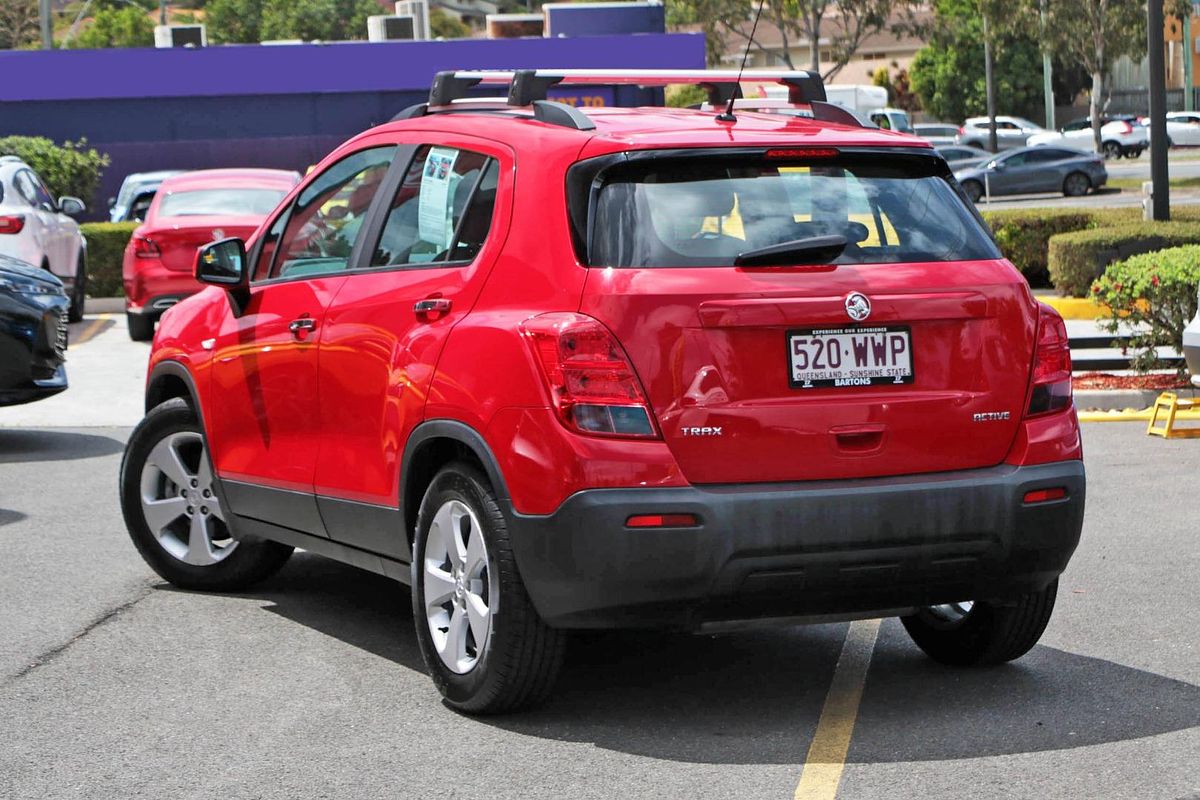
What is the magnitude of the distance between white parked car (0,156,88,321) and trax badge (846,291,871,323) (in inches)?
532

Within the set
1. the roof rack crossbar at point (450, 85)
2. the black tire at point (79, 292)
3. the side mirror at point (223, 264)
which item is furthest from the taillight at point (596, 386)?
the black tire at point (79, 292)

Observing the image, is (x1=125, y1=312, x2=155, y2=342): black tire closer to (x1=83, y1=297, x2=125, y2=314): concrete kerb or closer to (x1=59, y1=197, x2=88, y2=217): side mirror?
(x1=59, y1=197, x2=88, y2=217): side mirror

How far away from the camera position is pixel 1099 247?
17.4m

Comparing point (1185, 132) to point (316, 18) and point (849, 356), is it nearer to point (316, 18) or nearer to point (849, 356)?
point (849, 356)

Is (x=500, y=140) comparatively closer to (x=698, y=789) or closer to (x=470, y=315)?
(x=470, y=315)

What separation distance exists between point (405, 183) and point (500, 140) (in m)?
0.53

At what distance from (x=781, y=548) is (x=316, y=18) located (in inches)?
4466

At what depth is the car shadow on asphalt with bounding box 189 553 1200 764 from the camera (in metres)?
5.18

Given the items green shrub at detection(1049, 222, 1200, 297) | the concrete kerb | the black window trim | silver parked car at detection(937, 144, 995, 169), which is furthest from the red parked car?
silver parked car at detection(937, 144, 995, 169)

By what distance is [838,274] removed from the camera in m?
5.18

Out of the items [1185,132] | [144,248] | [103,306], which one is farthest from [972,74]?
[144,248]

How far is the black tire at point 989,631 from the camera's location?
580 cm

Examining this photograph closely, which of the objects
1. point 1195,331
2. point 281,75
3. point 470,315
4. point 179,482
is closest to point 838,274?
point 470,315

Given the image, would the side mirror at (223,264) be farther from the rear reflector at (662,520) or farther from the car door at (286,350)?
the rear reflector at (662,520)
